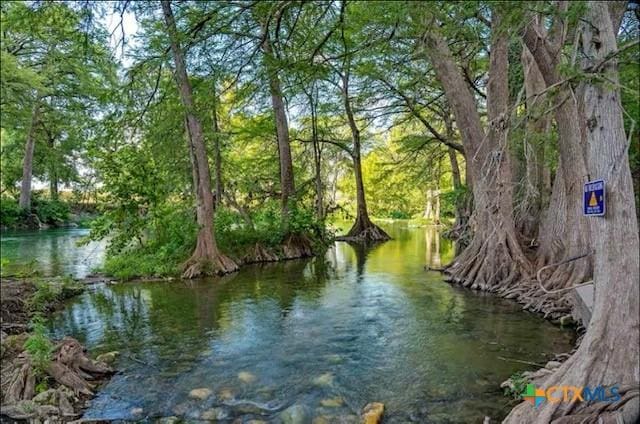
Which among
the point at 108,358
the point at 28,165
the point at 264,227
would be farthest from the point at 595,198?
the point at 28,165

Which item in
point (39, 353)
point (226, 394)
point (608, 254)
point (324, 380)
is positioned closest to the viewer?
point (608, 254)

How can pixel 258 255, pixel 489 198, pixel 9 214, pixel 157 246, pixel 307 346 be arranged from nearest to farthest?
pixel 307 346, pixel 489 198, pixel 157 246, pixel 258 255, pixel 9 214

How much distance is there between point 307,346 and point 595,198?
3701 mm

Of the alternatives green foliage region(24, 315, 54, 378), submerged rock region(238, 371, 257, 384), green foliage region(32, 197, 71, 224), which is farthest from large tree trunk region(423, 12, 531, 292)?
green foliage region(32, 197, 71, 224)

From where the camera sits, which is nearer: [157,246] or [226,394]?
[226,394]

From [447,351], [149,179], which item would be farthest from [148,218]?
[447,351]

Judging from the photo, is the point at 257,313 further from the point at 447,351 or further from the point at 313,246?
the point at 313,246

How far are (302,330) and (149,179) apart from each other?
6410 mm

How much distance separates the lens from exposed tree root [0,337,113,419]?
3920 mm

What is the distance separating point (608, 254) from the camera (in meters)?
3.11

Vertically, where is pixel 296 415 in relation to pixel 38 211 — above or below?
below

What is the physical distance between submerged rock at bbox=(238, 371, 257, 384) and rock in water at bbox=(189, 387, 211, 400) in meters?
0.39

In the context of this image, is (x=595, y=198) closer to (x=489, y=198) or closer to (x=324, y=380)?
(x=324, y=380)

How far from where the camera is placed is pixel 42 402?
4016 mm
